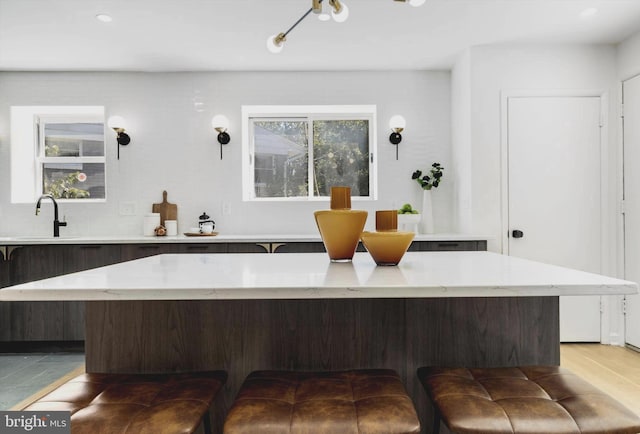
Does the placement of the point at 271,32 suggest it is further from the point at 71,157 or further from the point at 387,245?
the point at 71,157

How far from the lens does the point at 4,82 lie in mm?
3943

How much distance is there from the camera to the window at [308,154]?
420 centimetres

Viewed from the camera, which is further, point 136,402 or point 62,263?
point 62,263

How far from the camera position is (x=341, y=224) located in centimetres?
156

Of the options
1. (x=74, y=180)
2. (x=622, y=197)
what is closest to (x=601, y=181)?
(x=622, y=197)

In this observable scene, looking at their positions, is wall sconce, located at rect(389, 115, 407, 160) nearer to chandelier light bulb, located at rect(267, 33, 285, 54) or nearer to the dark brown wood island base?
chandelier light bulb, located at rect(267, 33, 285, 54)

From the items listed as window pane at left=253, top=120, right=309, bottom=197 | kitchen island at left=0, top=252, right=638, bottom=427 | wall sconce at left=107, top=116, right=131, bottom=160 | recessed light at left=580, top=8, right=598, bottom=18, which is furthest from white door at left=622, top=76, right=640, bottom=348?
wall sconce at left=107, top=116, right=131, bottom=160

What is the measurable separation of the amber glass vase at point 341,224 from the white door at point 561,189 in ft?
7.85

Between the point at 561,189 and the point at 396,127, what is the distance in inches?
59.9

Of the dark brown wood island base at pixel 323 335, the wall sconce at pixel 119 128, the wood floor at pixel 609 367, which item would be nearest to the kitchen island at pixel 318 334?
the dark brown wood island base at pixel 323 335

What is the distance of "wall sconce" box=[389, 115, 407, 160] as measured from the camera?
390 centimetres

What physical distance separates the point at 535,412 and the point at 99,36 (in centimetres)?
365

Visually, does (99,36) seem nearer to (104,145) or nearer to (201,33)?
(201,33)

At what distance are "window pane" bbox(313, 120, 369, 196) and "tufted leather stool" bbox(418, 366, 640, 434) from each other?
308 cm
